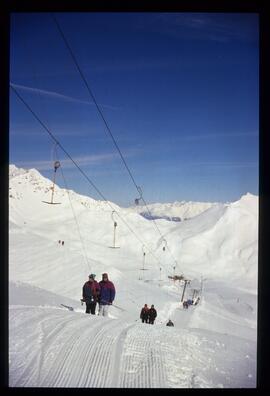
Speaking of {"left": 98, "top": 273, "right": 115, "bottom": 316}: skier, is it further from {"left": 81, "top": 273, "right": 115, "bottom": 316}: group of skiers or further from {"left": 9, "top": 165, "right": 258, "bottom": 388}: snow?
{"left": 9, "top": 165, "right": 258, "bottom": 388}: snow

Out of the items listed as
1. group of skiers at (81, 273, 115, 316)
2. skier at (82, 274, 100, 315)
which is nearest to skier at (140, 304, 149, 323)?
group of skiers at (81, 273, 115, 316)

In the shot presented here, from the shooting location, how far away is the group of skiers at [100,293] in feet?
12.4

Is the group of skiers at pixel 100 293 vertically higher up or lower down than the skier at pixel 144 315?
higher up

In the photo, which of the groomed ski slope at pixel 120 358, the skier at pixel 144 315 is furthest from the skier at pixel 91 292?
the groomed ski slope at pixel 120 358

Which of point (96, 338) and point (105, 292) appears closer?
point (96, 338)

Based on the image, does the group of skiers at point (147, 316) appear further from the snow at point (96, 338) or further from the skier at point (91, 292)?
the skier at point (91, 292)

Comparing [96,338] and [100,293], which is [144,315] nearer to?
[100,293]

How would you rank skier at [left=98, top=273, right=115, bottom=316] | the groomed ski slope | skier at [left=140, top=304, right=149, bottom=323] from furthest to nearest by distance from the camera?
1. skier at [left=140, top=304, right=149, bottom=323]
2. skier at [left=98, top=273, right=115, bottom=316]
3. the groomed ski slope

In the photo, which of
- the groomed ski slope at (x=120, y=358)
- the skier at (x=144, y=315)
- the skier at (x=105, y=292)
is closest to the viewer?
the groomed ski slope at (x=120, y=358)

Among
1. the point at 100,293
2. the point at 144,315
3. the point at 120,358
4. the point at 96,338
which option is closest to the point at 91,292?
the point at 100,293

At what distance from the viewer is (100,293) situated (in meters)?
3.82

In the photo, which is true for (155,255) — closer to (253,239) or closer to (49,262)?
(49,262)

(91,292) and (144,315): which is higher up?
(91,292)

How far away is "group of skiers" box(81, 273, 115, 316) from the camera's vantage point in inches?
149
